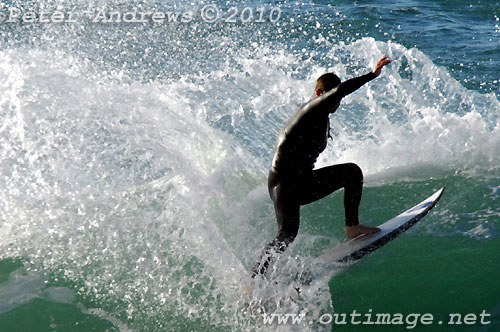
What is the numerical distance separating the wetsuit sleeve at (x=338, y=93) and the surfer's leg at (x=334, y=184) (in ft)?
2.02

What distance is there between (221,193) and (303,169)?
56.7 inches

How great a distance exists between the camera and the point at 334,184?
4617mm

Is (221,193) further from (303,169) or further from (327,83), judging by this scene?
(327,83)

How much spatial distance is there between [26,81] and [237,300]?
367 cm

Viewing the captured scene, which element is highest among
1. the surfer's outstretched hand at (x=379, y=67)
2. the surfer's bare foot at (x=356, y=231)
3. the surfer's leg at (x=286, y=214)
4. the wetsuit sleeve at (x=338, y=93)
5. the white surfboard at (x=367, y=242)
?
the surfer's outstretched hand at (x=379, y=67)

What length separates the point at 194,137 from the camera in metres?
6.31

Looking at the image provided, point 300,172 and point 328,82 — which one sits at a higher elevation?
point 328,82

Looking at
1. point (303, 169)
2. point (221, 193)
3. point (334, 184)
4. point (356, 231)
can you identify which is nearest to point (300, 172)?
point (303, 169)

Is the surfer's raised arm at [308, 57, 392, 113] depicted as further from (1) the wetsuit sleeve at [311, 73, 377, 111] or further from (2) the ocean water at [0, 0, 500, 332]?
(2) the ocean water at [0, 0, 500, 332]

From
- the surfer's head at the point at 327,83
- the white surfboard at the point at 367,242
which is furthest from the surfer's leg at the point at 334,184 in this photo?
the surfer's head at the point at 327,83

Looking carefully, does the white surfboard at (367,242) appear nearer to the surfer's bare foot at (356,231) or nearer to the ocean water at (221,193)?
the surfer's bare foot at (356,231)

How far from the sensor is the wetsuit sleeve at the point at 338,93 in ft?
13.4

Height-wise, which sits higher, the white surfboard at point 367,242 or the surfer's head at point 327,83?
the surfer's head at point 327,83

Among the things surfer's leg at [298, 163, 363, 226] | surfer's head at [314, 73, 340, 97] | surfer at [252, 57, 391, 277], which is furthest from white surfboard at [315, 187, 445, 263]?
surfer's head at [314, 73, 340, 97]
